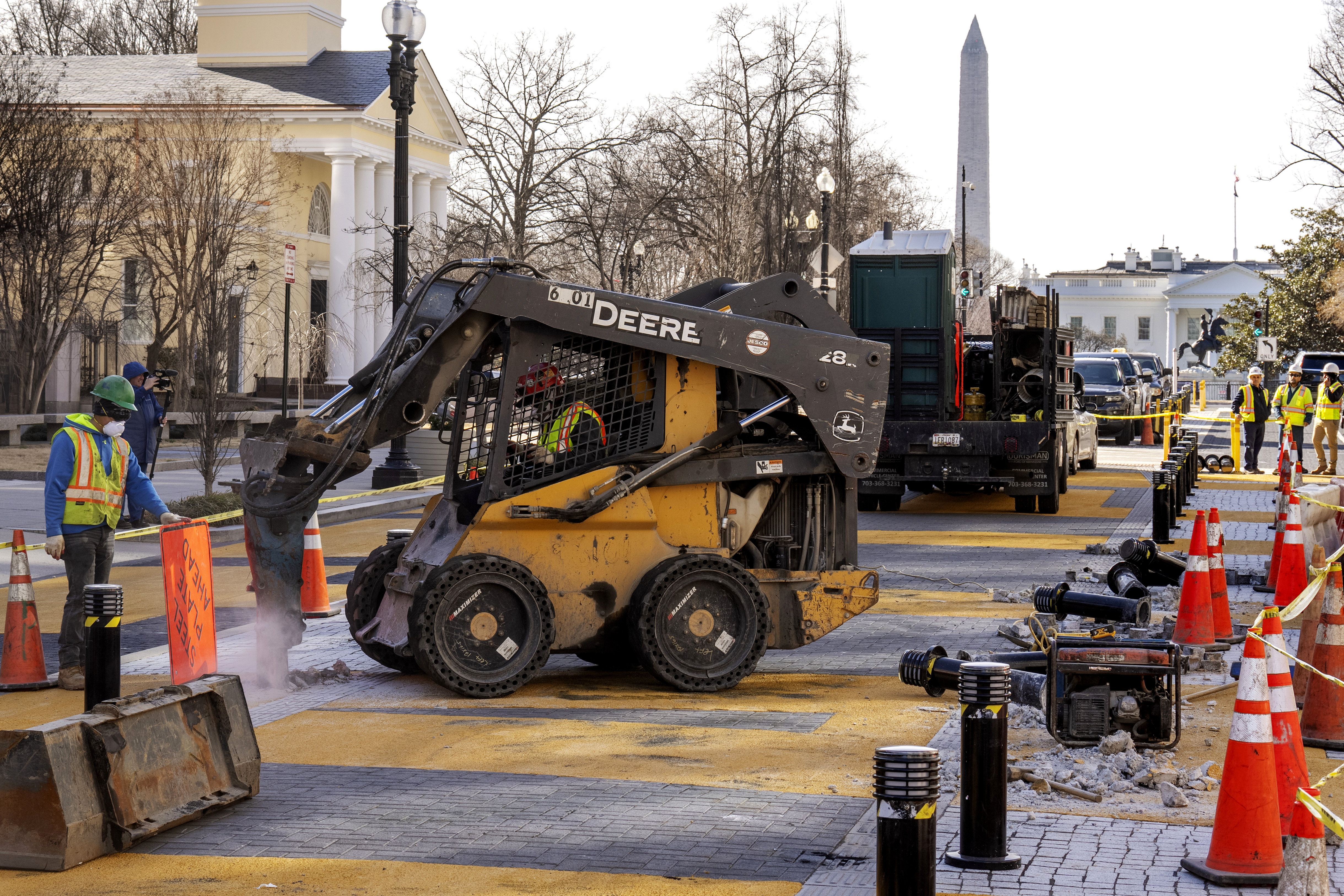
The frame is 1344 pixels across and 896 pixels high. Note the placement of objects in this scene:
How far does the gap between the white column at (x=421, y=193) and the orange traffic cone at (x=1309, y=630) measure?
151ft

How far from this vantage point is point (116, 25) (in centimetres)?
6594

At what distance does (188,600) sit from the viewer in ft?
27.2

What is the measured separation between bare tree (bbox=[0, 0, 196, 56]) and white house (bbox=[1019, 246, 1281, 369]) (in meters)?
72.9

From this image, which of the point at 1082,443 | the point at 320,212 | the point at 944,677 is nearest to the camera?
the point at 944,677

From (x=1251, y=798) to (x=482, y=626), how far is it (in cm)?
432

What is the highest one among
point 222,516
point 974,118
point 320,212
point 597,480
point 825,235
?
point 974,118

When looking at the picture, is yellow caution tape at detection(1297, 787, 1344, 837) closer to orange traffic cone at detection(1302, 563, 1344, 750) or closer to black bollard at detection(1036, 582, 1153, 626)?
orange traffic cone at detection(1302, 563, 1344, 750)

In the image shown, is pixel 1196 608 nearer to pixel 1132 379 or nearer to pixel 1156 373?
pixel 1132 379

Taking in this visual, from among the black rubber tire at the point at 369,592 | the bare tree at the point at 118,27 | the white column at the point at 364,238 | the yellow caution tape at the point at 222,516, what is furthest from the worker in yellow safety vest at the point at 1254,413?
the bare tree at the point at 118,27

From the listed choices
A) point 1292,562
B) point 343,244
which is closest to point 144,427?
point 1292,562

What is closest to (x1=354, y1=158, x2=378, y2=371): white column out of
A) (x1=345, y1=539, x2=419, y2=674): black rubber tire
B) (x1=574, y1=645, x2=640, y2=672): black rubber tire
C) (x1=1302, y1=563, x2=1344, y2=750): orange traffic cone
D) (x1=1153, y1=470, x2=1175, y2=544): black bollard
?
(x1=1153, y1=470, x2=1175, y2=544): black bollard

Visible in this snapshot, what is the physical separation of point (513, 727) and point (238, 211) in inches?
1035

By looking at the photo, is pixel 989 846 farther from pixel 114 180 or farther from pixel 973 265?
pixel 973 265

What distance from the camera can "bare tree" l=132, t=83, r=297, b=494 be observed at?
99.0 ft
